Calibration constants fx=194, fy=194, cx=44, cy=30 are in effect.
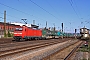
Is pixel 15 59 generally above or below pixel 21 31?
below

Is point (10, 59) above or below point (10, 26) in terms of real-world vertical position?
below

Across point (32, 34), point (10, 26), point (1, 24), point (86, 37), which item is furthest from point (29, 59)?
point (10, 26)

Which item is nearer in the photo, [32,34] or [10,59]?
[10,59]

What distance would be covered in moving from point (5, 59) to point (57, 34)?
87467 mm

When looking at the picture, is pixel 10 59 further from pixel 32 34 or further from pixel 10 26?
pixel 10 26

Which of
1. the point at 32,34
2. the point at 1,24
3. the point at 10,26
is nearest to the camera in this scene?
the point at 32,34

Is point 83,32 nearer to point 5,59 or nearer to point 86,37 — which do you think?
point 86,37

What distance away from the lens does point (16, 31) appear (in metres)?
42.8

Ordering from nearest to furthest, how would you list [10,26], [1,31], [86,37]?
[86,37], [1,31], [10,26]

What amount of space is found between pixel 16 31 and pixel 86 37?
2508 centimetres

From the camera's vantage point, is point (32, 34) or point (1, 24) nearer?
point (32, 34)

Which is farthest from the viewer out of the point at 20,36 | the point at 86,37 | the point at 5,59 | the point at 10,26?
the point at 10,26

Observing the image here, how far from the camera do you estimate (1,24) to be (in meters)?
89.0

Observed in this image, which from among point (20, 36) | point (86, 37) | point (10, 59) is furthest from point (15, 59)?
point (86, 37)
